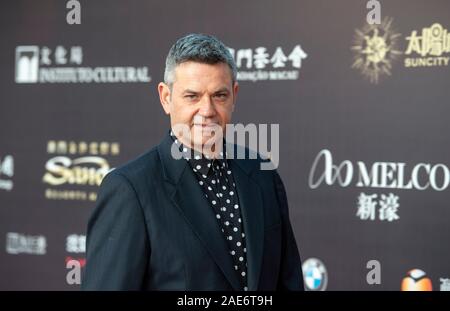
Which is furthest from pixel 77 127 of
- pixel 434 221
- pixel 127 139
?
pixel 434 221

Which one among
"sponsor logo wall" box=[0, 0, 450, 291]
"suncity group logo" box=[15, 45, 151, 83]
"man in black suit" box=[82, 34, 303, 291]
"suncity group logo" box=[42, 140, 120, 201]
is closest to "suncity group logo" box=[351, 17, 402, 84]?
"sponsor logo wall" box=[0, 0, 450, 291]

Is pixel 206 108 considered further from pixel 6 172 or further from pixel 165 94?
pixel 6 172

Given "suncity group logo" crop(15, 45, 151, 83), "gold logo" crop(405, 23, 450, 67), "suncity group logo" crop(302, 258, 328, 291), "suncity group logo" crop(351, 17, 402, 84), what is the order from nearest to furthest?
"gold logo" crop(405, 23, 450, 67) → "suncity group logo" crop(351, 17, 402, 84) → "suncity group logo" crop(302, 258, 328, 291) → "suncity group logo" crop(15, 45, 151, 83)

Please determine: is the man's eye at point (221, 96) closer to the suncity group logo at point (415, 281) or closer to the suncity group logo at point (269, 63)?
the suncity group logo at point (269, 63)

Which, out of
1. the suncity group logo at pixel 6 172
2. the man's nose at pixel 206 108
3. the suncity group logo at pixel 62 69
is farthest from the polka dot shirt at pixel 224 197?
the suncity group logo at pixel 6 172

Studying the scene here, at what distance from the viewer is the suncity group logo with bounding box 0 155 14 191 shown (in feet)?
13.4

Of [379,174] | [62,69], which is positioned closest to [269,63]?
[379,174]

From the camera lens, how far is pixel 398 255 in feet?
10.7

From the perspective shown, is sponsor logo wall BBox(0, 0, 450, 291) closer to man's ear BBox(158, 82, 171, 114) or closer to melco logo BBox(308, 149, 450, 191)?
melco logo BBox(308, 149, 450, 191)

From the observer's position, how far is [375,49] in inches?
130

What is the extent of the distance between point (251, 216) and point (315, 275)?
188 centimetres

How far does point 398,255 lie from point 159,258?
204cm

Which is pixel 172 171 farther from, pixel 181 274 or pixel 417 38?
pixel 417 38

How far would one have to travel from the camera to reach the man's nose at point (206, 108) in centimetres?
163
